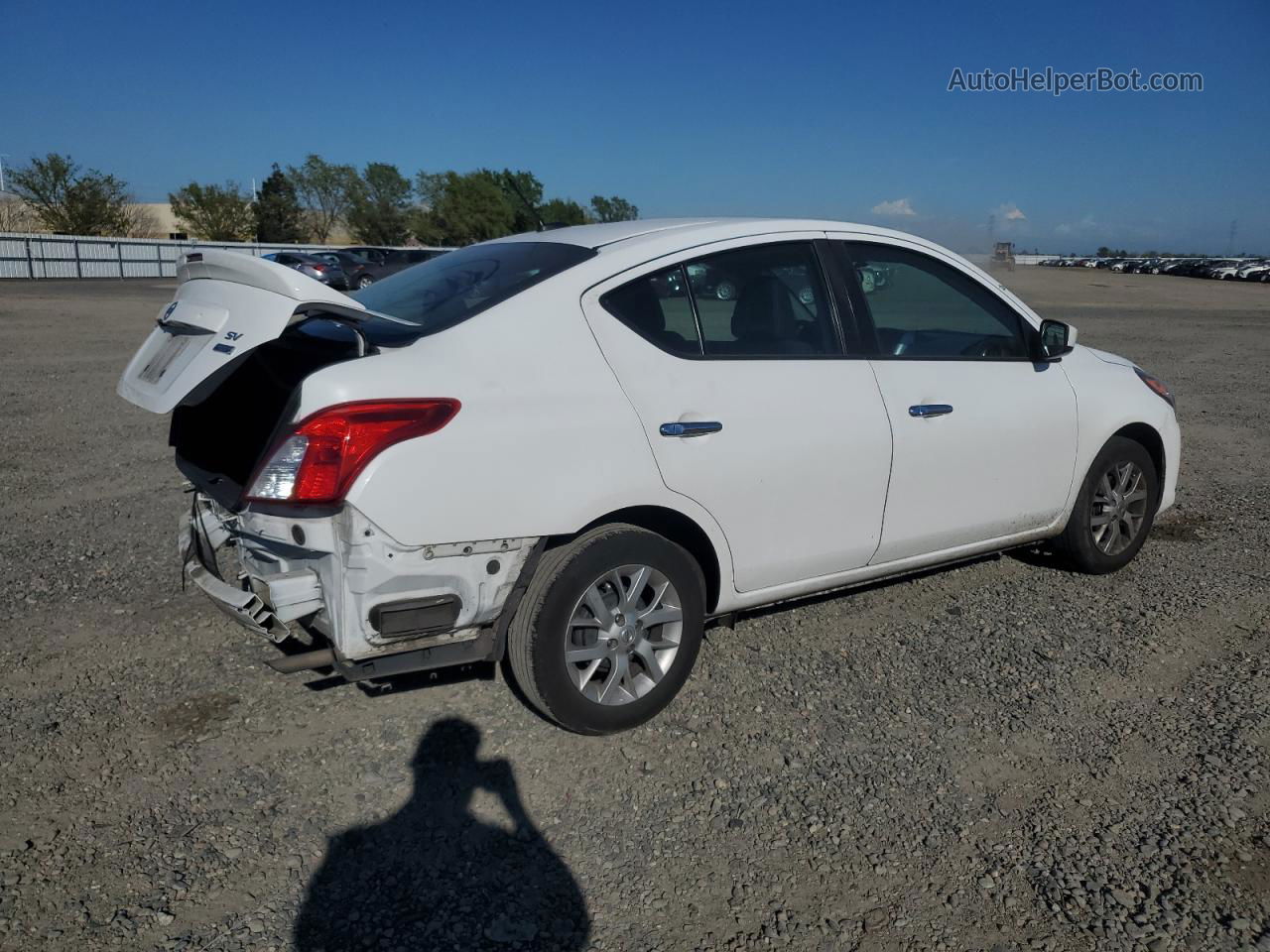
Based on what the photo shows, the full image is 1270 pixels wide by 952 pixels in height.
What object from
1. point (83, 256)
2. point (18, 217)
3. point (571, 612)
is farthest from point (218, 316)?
point (18, 217)

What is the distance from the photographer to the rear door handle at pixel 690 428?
3.44 meters

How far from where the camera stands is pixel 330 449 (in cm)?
290

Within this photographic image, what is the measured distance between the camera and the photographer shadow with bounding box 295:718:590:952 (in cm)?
258

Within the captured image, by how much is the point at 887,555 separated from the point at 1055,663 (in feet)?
2.86

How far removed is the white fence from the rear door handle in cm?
4112

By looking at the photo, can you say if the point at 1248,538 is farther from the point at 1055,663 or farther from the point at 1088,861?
the point at 1088,861

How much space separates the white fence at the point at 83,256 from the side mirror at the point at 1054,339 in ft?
133

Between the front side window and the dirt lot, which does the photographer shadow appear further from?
the front side window

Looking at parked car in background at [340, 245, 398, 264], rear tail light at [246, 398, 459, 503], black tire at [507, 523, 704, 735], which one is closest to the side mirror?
black tire at [507, 523, 704, 735]

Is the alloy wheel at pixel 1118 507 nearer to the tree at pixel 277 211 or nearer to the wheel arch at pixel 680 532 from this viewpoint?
the wheel arch at pixel 680 532

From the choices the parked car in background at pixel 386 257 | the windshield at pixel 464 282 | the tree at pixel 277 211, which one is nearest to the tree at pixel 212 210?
the tree at pixel 277 211

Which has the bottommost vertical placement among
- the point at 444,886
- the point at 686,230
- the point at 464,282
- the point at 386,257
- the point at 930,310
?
the point at 444,886

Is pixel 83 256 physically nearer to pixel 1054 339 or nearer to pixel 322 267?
pixel 322 267

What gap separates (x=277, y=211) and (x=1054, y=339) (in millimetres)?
77801
